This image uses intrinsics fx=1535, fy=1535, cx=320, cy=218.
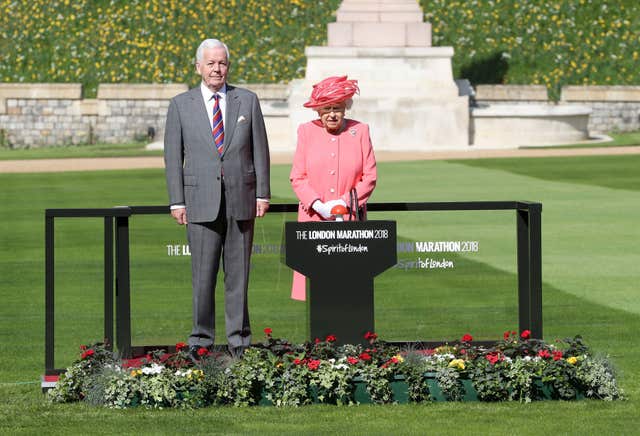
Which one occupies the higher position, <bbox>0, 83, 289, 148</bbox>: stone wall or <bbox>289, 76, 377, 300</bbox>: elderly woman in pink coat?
<bbox>0, 83, 289, 148</bbox>: stone wall

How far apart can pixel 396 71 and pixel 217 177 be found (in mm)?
26907

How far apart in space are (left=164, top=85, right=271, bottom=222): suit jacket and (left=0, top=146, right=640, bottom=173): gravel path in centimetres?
2019

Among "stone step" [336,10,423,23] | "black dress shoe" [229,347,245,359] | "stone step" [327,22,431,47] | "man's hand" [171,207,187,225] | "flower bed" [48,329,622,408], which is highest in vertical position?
"stone step" [336,10,423,23]

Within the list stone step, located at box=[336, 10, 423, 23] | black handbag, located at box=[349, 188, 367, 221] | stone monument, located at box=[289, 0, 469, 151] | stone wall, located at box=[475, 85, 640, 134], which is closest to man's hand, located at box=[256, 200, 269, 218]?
black handbag, located at box=[349, 188, 367, 221]

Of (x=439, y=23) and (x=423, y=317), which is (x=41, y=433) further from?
A: (x=439, y=23)

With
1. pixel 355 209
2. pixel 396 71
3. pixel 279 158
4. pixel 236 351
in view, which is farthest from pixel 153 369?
pixel 396 71

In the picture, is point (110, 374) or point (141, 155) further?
point (141, 155)

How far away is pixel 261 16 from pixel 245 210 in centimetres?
3691

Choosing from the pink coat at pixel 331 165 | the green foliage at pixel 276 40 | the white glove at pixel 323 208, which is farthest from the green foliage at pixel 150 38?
the white glove at pixel 323 208

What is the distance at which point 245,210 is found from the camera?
893cm

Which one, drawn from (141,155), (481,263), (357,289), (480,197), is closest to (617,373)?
(481,263)

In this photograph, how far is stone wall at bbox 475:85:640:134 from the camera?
40.0m

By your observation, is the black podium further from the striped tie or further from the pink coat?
the striped tie

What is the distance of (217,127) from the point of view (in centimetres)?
895
